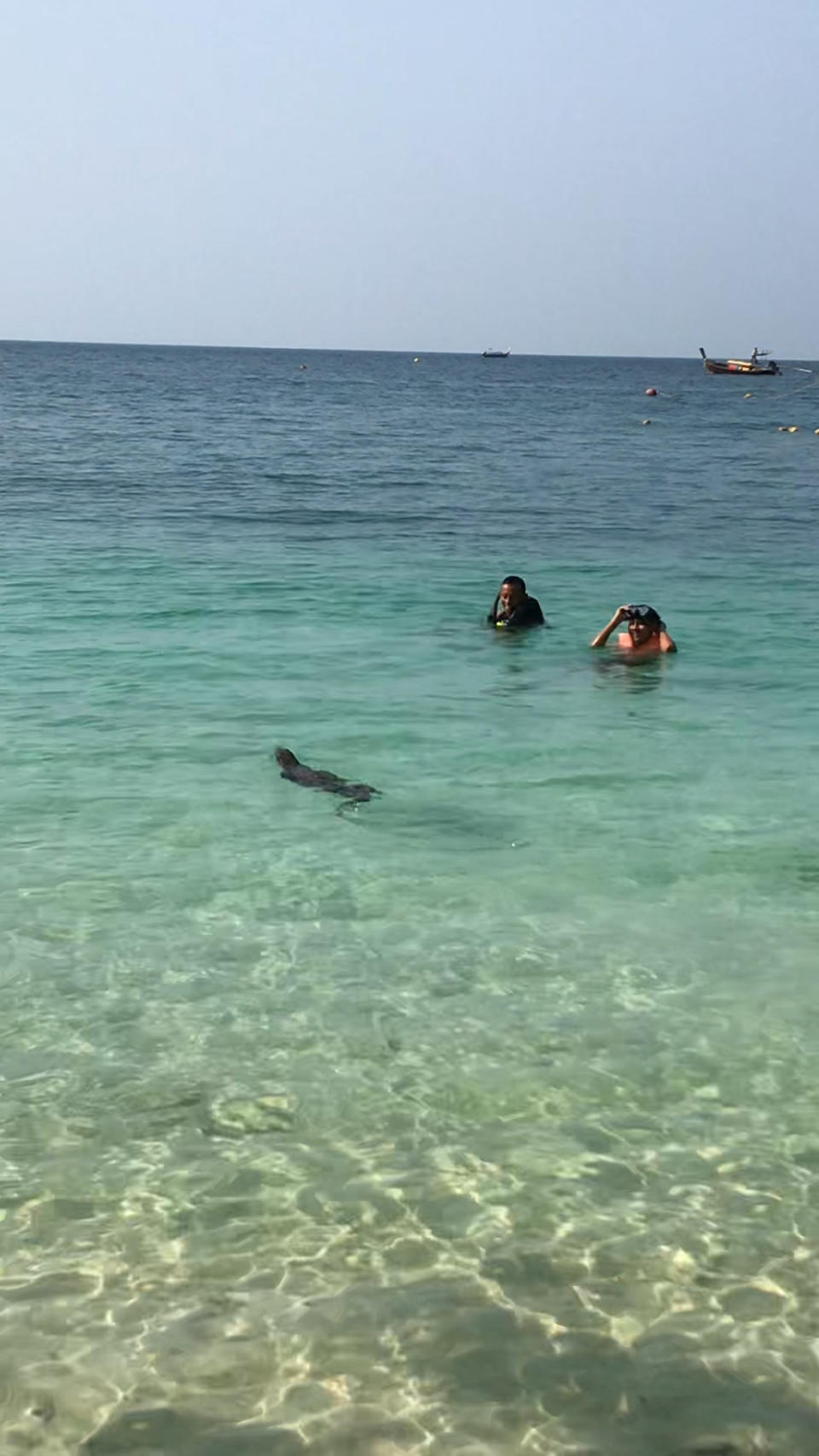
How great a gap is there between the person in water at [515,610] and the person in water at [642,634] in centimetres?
122

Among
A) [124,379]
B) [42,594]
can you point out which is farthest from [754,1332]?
[124,379]

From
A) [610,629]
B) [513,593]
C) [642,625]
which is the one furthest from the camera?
[513,593]

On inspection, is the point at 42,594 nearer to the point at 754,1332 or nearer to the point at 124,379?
the point at 754,1332

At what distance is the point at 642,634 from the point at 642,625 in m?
0.10

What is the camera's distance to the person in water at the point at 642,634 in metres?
15.9

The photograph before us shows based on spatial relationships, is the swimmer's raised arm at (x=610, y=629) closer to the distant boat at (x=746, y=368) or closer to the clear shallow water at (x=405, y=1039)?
the clear shallow water at (x=405, y=1039)

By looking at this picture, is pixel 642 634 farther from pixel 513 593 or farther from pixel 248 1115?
pixel 248 1115

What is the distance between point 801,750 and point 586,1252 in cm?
768

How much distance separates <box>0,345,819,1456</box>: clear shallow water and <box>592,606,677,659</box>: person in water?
16.0 inches

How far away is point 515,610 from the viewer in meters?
17.0

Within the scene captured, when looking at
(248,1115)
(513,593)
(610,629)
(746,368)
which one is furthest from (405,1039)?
(746,368)

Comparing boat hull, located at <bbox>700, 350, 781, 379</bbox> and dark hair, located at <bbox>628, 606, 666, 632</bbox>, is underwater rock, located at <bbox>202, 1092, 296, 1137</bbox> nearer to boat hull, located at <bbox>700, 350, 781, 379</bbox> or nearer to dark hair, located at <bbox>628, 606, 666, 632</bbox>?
dark hair, located at <bbox>628, 606, 666, 632</bbox>

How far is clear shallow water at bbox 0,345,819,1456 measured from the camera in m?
4.79

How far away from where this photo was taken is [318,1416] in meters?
4.59
